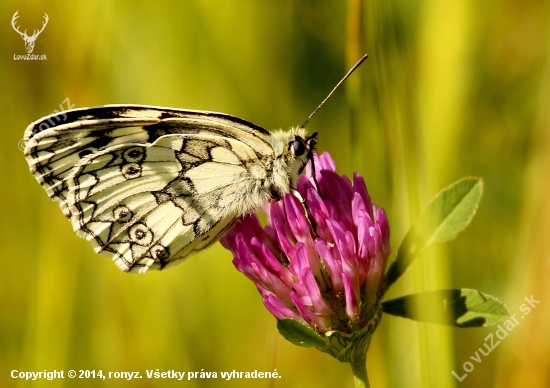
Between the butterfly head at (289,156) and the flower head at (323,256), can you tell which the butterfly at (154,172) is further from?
the flower head at (323,256)

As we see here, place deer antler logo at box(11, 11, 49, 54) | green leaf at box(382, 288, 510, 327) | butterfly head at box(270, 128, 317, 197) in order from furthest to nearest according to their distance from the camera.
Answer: deer antler logo at box(11, 11, 49, 54) < butterfly head at box(270, 128, 317, 197) < green leaf at box(382, 288, 510, 327)

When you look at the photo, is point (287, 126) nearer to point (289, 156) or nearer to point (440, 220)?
point (289, 156)

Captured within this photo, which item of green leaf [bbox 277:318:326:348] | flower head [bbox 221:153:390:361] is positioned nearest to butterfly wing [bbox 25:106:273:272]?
flower head [bbox 221:153:390:361]

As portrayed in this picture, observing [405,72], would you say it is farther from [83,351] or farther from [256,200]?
[83,351]

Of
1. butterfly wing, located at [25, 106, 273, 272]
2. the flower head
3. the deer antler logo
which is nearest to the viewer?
the flower head

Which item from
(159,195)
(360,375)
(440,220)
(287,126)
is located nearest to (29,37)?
(287,126)

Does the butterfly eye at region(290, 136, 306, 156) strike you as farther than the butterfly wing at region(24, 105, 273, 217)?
No

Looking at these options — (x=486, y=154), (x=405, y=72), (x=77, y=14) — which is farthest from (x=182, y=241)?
(x=77, y=14)

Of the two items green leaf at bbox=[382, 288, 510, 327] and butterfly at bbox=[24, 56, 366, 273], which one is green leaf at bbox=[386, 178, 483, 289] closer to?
green leaf at bbox=[382, 288, 510, 327]
